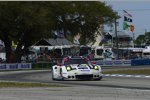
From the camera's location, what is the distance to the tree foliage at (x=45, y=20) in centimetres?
5019

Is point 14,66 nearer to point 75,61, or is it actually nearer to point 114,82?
point 75,61

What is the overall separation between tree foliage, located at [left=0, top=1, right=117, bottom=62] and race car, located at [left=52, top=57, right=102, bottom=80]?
91.0 ft

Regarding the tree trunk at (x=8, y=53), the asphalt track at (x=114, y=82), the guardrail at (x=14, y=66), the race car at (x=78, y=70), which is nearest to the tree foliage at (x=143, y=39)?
the tree trunk at (x=8, y=53)

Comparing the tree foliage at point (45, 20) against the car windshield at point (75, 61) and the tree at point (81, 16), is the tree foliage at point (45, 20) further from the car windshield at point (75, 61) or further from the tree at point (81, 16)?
the car windshield at point (75, 61)

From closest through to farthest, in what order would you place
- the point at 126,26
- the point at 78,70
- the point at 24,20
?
the point at 78,70 → the point at 24,20 → the point at 126,26

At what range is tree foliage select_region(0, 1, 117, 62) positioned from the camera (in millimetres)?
50188

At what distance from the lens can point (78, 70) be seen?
71.5 feet

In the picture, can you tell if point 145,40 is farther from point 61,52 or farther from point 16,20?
point 16,20

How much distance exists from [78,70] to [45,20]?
99.9 ft

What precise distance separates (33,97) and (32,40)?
44.8 m

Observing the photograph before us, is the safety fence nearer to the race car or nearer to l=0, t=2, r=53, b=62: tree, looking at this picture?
l=0, t=2, r=53, b=62: tree

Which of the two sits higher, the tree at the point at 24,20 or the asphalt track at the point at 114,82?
the tree at the point at 24,20

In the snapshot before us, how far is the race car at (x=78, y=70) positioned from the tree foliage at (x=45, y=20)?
27748 millimetres

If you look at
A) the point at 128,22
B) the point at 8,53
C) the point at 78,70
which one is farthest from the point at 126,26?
the point at 78,70
